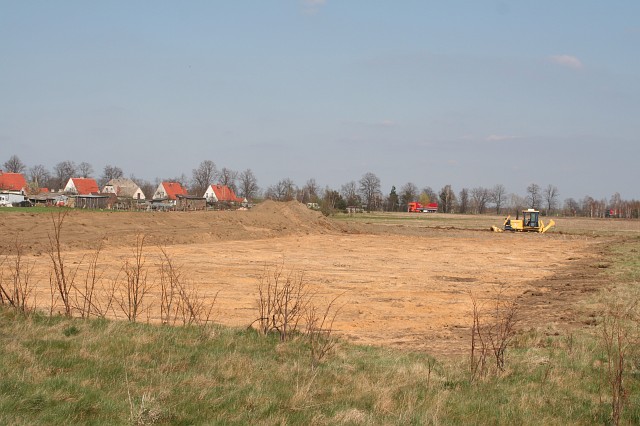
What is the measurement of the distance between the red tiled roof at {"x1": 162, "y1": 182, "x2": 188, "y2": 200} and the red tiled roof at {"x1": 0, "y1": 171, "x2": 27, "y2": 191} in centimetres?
3035

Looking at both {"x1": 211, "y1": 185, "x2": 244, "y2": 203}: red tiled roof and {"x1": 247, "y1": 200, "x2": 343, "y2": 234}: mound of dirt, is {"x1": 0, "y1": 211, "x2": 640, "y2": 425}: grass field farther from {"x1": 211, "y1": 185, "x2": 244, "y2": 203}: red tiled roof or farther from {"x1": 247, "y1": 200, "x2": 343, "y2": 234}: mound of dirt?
{"x1": 211, "y1": 185, "x2": 244, "y2": 203}: red tiled roof

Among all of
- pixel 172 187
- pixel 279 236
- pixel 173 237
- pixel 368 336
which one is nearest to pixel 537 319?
pixel 368 336

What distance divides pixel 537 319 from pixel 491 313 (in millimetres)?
1457

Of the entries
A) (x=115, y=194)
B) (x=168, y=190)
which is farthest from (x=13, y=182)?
(x=168, y=190)

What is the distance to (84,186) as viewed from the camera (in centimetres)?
A: 11950

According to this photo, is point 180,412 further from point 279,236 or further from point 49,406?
point 279,236

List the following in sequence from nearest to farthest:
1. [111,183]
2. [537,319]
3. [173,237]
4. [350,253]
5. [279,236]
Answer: [537,319] < [350,253] < [173,237] < [279,236] < [111,183]

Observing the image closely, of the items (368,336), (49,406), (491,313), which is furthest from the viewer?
(491,313)

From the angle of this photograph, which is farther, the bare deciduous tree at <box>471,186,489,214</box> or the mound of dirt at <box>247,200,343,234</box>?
the bare deciduous tree at <box>471,186,489,214</box>

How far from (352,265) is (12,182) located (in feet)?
304

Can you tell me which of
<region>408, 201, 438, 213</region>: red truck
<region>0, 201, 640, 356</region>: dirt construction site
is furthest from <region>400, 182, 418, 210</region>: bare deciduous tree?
<region>0, 201, 640, 356</region>: dirt construction site

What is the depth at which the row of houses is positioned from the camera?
87.4 metres

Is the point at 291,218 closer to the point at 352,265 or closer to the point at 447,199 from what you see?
the point at 352,265

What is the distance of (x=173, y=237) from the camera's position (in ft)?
125
